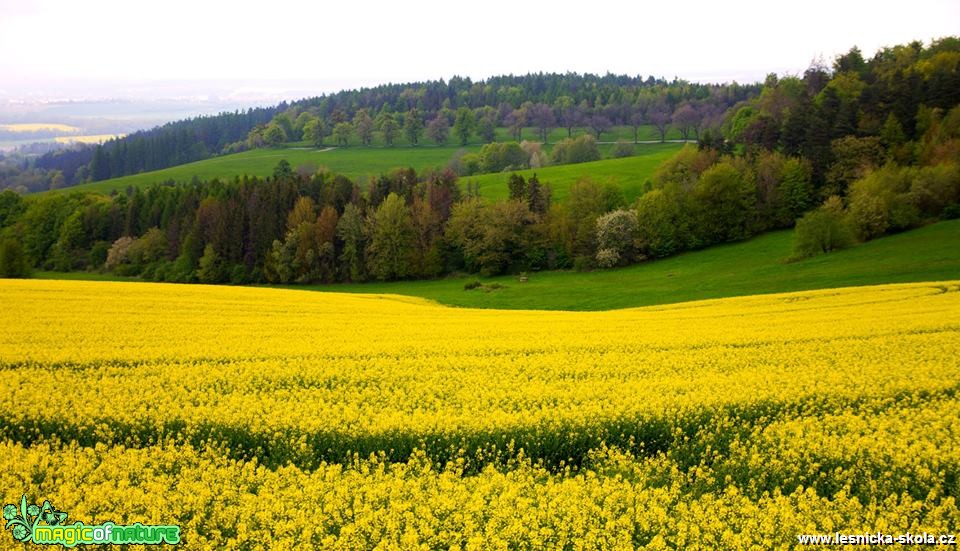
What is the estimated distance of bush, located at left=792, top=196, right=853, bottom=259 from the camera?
49.3m

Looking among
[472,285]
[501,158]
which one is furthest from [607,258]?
[501,158]

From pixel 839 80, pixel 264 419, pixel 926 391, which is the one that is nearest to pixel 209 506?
pixel 264 419

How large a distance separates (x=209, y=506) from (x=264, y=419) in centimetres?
294

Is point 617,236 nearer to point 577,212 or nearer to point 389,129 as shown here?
point 577,212

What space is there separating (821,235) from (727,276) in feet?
29.1

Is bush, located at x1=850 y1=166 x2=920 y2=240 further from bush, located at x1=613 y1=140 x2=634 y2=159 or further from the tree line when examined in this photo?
the tree line

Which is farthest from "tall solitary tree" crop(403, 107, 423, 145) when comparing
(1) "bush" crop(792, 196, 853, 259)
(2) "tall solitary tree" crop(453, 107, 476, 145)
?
(1) "bush" crop(792, 196, 853, 259)

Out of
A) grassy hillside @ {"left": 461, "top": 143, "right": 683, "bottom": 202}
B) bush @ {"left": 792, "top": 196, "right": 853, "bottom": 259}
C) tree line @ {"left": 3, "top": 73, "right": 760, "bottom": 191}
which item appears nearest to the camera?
bush @ {"left": 792, "top": 196, "right": 853, "bottom": 259}

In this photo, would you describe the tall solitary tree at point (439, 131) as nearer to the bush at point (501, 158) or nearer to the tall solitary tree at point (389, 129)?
the tall solitary tree at point (389, 129)

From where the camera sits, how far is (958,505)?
794cm

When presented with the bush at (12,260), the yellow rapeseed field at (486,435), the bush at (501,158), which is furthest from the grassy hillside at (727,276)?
the bush at (501,158)

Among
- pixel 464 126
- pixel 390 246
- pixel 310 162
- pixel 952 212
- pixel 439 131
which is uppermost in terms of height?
pixel 464 126

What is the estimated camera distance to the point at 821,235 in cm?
4934

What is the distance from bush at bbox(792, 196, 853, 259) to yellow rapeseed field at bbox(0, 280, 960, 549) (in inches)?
1349
